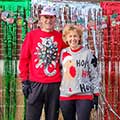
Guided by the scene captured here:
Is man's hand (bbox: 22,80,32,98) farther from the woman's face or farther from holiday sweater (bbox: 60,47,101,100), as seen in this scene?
the woman's face

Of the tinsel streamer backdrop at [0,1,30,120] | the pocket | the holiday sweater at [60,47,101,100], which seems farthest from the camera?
the tinsel streamer backdrop at [0,1,30,120]

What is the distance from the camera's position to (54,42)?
5.53 m

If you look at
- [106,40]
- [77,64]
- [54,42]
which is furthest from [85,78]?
[106,40]

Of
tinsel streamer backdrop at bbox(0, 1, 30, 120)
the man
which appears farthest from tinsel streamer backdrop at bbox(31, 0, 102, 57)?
the man

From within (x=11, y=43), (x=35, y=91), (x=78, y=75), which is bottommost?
(x=35, y=91)

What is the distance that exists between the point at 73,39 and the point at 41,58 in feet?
1.59

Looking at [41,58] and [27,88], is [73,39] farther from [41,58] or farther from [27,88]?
[27,88]

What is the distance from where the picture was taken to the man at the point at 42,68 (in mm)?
5422

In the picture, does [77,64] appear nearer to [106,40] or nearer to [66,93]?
[66,93]

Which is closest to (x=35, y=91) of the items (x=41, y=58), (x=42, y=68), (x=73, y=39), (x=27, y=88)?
(x=27, y=88)

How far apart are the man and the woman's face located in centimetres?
20

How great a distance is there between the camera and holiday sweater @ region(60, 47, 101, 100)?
17.4 feet

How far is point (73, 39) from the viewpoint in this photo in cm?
532

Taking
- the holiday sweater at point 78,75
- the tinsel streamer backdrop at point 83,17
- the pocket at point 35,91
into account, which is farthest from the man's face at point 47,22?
the tinsel streamer backdrop at point 83,17
